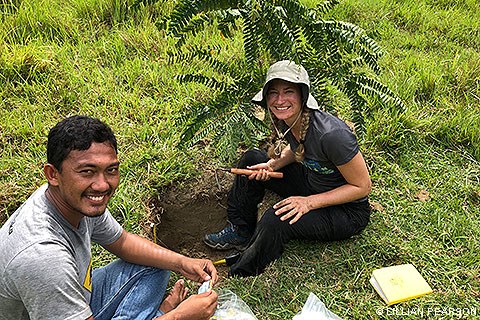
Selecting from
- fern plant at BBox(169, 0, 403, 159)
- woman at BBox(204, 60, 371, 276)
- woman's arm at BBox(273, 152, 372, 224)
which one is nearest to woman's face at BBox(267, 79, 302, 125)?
woman at BBox(204, 60, 371, 276)

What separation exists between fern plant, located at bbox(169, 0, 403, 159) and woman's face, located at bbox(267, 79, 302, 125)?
131 millimetres

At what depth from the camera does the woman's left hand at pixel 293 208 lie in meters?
2.41

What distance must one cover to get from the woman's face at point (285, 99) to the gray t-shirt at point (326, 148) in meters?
0.10

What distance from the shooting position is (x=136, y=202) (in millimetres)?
2904

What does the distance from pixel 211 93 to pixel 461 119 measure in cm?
198

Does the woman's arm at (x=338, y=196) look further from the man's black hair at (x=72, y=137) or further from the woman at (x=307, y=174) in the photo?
the man's black hair at (x=72, y=137)

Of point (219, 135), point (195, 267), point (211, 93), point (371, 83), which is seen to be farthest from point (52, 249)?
point (211, 93)

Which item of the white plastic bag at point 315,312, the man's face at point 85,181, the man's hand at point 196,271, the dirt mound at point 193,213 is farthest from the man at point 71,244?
the dirt mound at point 193,213

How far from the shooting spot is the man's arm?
212 centimetres

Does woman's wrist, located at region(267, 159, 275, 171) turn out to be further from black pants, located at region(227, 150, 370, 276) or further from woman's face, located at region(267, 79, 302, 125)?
woman's face, located at region(267, 79, 302, 125)

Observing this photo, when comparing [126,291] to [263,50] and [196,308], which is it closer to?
[196,308]

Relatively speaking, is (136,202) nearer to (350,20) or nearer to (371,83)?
(371,83)

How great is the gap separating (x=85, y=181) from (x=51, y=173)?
0.12 m

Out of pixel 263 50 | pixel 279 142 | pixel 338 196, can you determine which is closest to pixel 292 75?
pixel 263 50
